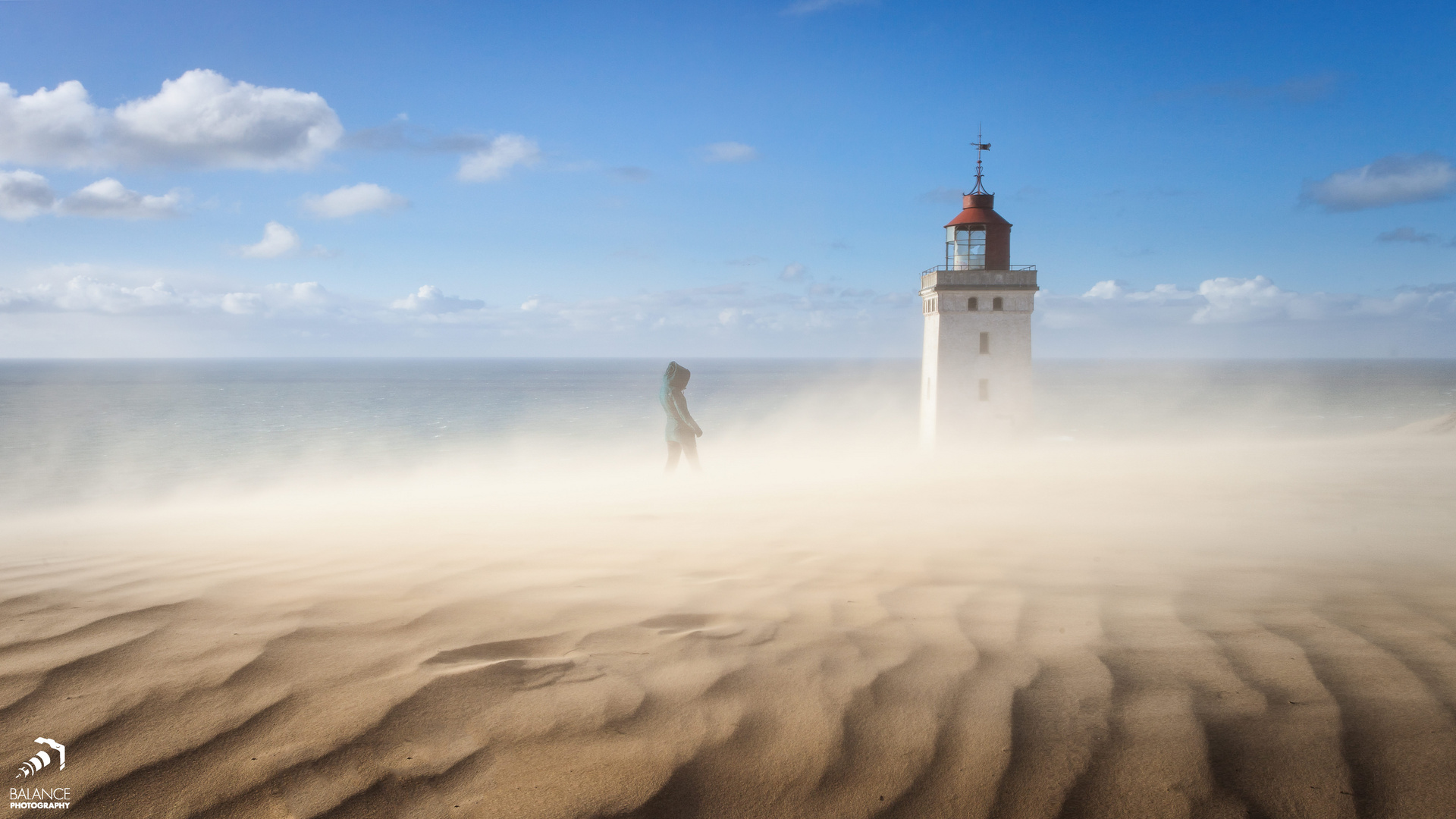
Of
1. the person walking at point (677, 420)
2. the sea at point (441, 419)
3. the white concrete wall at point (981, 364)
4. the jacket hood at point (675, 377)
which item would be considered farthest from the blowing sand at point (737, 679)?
the sea at point (441, 419)

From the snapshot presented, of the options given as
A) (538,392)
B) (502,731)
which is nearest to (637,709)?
(502,731)

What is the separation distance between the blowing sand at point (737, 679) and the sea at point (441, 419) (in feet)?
78.8

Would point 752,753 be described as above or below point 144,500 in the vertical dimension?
above

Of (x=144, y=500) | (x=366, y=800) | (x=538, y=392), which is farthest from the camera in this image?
(x=538, y=392)

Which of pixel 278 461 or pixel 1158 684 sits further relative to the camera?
pixel 278 461

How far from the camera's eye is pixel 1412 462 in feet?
44.2

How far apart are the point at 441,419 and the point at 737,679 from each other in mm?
61434

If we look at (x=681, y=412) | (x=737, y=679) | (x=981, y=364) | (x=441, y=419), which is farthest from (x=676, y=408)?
(x=441, y=419)

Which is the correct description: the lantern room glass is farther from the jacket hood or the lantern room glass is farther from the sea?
the jacket hood

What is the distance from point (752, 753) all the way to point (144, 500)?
31078 mm

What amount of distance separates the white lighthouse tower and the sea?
6.84 ft

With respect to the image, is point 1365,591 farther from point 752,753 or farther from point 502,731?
point 502,731

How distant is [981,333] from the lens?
86.0 feet

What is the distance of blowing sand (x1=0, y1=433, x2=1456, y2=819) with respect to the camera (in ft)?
7.43
